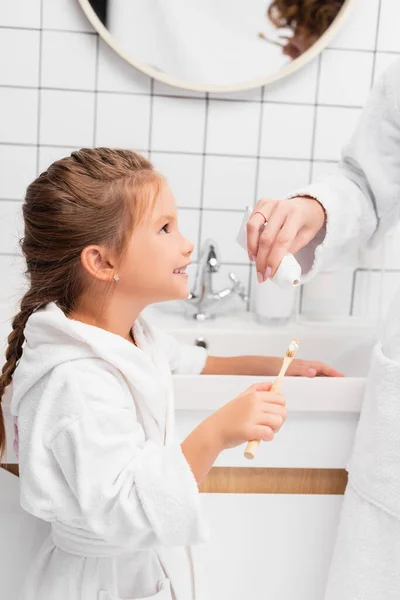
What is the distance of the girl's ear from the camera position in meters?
1.02

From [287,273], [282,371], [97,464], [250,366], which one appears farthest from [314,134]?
[97,464]

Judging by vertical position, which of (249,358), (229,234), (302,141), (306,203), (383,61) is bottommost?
(249,358)

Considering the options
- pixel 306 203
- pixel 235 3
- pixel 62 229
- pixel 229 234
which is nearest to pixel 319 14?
pixel 235 3

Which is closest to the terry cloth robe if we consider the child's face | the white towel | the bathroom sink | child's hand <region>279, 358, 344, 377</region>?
the white towel

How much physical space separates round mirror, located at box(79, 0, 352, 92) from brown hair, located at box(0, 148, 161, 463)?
680 mm

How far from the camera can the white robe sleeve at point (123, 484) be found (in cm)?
92

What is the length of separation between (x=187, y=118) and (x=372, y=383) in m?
0.83

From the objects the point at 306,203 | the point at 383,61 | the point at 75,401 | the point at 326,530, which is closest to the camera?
the point at 75,401

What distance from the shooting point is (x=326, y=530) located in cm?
133

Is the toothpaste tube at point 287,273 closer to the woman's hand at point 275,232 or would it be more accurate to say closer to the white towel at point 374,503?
the woman's hand at point 275,232

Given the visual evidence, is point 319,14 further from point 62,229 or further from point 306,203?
point 62,229

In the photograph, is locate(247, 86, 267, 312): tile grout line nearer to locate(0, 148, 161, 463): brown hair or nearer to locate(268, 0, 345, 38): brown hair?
locate(268, 0, 345, 38): brown hair

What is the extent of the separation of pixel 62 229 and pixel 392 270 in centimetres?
109

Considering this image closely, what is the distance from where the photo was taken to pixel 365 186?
133 centimetres
